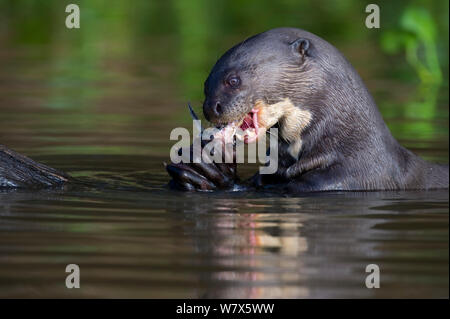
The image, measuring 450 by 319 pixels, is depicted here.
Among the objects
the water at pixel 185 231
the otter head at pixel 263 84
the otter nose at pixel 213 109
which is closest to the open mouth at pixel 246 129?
the otter head at pixel 263 84

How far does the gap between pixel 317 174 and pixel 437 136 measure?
9.19 ft

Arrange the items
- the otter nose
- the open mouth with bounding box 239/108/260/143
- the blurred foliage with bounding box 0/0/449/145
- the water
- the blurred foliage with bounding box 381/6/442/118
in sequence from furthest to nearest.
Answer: the blurred foliage with bounding box 0/0/449/145
the blurred foliage with bounding box 381/6/442/118
the open mouth with bounding box 239/108/260/143
the otter nose
the water

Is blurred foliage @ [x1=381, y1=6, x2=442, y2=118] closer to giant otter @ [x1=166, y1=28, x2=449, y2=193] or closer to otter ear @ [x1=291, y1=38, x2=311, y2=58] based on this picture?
giant otter @ [x1=166, y1=28, x2=449, y2=193]

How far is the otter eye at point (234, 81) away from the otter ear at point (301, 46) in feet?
1.22

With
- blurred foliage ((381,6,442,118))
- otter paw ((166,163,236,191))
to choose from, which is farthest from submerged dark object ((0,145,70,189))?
blurred foliage ((381,6,442,118))

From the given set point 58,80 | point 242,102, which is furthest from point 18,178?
point 58,80

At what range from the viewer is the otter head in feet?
20.4

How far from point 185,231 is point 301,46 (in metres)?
1.55

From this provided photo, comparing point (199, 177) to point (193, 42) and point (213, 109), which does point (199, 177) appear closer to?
point (213, 109)

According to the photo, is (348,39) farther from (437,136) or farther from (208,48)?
(437,136)

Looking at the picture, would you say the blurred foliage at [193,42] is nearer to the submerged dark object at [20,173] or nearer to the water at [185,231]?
the water at [185,231]

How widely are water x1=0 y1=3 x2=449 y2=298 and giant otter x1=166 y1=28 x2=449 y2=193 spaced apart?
0.54 feet

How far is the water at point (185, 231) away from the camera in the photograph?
4402 millimetres

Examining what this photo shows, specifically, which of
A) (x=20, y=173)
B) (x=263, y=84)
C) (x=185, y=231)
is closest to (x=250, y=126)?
(x=263, y=84)
